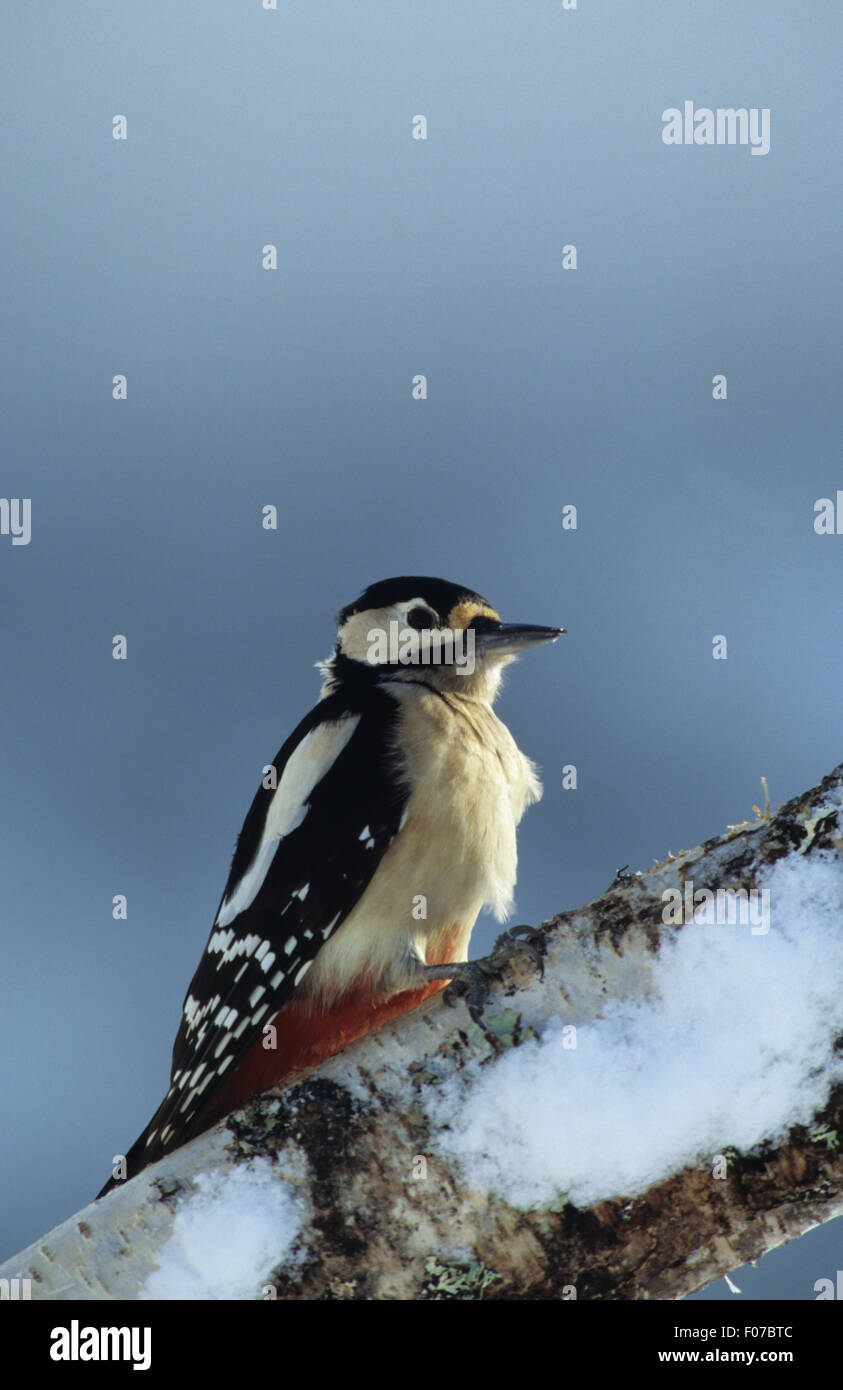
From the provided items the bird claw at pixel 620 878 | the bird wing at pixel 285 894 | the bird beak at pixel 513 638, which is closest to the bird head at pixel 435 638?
the bird beak at pixel 513 638

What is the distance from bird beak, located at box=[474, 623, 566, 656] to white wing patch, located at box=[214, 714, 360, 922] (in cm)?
44

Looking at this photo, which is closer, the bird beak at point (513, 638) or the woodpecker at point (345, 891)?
the woodpecker at point (345, 891)

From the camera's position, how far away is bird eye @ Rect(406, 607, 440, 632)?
3158 mm

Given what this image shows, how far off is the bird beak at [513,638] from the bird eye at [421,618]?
135 mm

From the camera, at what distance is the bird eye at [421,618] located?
3.16m

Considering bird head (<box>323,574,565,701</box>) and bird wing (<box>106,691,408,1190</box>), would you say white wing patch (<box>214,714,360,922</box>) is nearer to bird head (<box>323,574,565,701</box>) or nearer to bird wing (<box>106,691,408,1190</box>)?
bird wing (<box>106,691,408,1190</box>)

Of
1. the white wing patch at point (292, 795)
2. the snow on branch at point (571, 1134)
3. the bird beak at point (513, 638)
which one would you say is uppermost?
the bird beak at point (513, 638)

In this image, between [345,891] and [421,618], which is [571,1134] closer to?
[345,891]

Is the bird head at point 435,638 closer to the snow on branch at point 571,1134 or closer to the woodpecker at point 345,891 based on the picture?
the woodpecker at point 345,891

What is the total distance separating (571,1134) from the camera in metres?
1.82

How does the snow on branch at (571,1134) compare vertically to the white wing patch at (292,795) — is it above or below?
below

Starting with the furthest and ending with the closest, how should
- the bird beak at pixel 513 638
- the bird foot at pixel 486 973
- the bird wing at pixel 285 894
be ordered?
1. the bird beak at pixel 513 638
2. the bird wing at pixel 285 894
3. the bird foot at pixel 486 973
